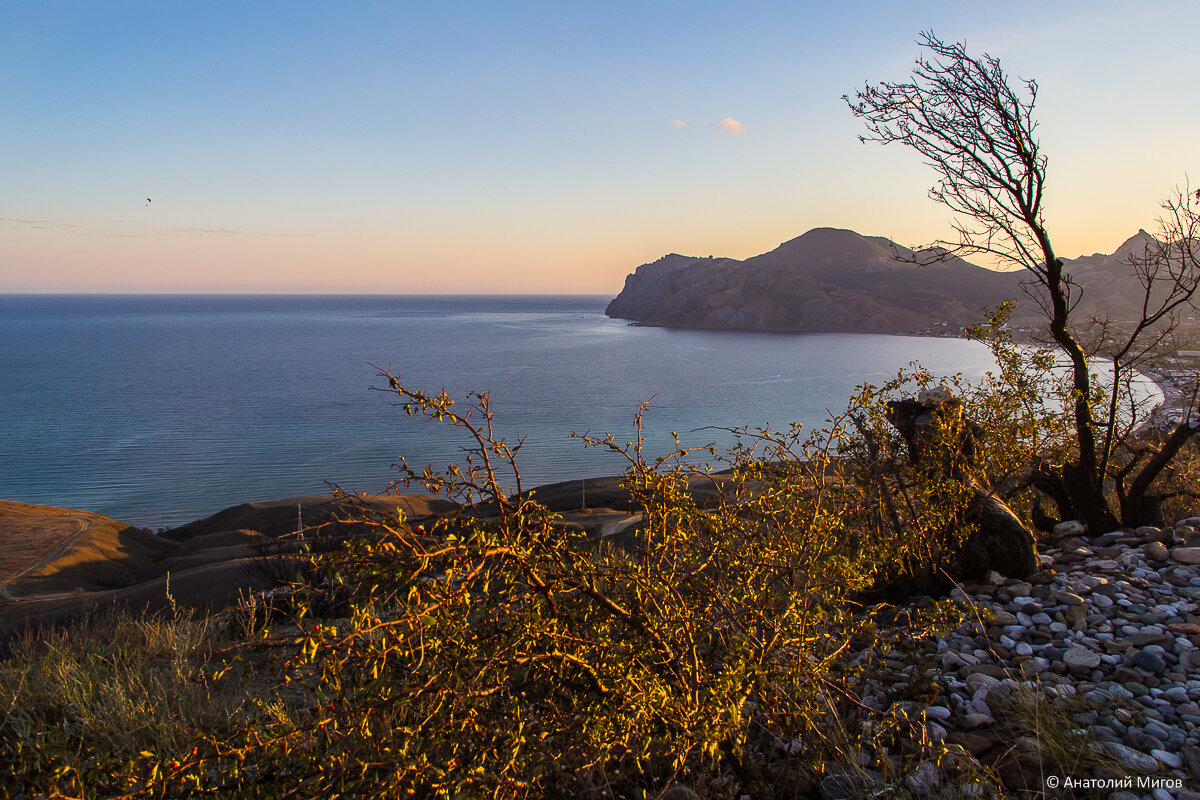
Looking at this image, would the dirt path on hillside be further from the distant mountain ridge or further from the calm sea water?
the distant mountain ridge

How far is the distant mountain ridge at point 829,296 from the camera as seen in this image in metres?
103

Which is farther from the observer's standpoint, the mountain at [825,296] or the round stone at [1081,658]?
the mountain at [825,296]

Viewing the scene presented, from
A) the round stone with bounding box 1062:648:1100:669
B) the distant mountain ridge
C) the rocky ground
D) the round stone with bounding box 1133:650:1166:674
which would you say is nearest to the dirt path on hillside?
the rocky ground

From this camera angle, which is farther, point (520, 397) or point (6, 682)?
point (520, 397)

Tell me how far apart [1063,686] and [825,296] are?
11706 centimetres

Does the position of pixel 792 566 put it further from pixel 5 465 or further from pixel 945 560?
pixel 5 465

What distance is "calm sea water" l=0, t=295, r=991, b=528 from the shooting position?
2766 cm

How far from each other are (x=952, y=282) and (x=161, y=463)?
126752mm

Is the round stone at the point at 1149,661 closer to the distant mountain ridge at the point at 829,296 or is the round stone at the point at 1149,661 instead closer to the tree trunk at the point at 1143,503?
the tree trunk at the point at 1143,503

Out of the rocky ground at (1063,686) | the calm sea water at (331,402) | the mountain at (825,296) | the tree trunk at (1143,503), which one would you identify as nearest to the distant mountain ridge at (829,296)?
the mountain at (825,296)

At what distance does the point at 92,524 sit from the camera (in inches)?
738

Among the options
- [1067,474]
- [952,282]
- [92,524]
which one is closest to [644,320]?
[952,282]

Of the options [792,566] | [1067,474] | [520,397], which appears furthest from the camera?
[520,397]

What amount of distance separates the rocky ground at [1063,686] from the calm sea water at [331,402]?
802cm
